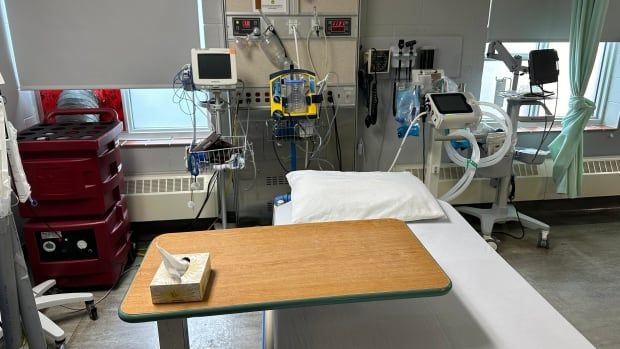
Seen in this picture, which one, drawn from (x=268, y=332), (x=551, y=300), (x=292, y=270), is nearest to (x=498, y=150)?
(x=551, y=300)

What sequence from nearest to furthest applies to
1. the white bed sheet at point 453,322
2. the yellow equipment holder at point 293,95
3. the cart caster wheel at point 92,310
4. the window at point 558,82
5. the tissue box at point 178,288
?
the tissue box at point 178,288
the white bed sheet at point 453,322
the cart caster wheel at point 92,310
the yellow equipment holder at point 293,95
the window at point 558,82

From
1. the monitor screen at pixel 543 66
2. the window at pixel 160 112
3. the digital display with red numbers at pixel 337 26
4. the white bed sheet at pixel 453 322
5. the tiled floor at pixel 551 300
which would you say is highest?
the digital display with red numbers at pixel 337 26

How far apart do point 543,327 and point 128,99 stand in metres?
3.00

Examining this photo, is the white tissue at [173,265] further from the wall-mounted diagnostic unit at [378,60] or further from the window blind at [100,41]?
the wall-mounted diagnostic unit at [378,60]

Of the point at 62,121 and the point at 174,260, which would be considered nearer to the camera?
the point at 174,260

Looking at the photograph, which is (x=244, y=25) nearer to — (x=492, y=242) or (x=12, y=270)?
(x=12, y=270)

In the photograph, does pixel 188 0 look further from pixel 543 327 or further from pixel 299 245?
pixel 543 327

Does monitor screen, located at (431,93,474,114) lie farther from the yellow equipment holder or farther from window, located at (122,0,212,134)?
window, located at (122,0,212,134)

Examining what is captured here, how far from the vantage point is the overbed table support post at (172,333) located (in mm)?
1161

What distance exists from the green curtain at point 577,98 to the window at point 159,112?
275 cm

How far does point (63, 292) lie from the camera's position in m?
2.58

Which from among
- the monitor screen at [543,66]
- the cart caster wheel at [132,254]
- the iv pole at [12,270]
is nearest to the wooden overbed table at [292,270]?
the iv pole at [12,270]

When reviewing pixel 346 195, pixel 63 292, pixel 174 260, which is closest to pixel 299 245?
pixel 174 260

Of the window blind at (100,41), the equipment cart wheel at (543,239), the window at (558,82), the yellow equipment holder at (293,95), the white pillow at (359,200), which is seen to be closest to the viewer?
the white pillow at (359,200)
